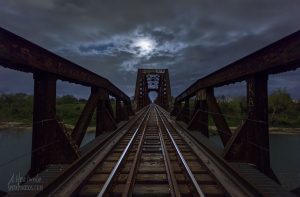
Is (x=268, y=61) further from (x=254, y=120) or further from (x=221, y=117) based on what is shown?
(x=221, y=117)

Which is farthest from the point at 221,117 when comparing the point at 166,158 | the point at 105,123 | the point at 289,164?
the point at 289,164

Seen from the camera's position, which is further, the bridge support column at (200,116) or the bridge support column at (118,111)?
the bridge support column at (118,111)

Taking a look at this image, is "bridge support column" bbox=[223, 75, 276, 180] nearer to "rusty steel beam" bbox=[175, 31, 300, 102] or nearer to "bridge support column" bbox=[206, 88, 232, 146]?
"rusty steel beam" bbox=[175, 31, 300, 102]

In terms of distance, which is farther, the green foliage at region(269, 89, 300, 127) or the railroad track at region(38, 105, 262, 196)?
the green foliage at region(269, 89, 300, 127)

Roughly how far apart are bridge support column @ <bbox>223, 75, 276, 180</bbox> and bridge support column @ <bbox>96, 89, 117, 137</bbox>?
537 centimetres

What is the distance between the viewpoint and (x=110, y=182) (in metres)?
4.21

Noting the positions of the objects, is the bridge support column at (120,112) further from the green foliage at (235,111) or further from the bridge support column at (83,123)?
the green foliage at (235,111)

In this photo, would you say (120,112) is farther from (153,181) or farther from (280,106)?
(280,106)

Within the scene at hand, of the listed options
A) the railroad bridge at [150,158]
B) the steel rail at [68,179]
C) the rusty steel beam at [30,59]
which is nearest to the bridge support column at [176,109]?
the railroad bridge at [150,158]

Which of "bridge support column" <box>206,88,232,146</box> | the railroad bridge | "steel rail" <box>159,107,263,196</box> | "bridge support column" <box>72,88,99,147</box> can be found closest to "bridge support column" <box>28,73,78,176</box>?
the railroad bridge

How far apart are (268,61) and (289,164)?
24.2 metres

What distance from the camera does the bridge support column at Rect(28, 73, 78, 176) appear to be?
183 inches

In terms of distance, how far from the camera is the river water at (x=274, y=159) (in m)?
18.6

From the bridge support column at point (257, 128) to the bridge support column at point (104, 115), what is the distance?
5.37 metres
